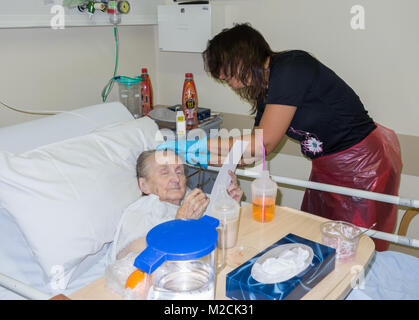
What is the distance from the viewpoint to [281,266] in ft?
3.59

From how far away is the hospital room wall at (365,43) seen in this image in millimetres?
2219

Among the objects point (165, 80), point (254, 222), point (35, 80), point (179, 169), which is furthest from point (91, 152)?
point (165, 80)

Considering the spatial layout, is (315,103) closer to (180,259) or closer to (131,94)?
(180,259)

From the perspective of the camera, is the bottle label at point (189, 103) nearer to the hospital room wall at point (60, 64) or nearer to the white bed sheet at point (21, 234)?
the hospital room wall at point (60, 64)

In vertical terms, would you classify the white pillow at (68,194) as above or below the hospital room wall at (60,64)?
below

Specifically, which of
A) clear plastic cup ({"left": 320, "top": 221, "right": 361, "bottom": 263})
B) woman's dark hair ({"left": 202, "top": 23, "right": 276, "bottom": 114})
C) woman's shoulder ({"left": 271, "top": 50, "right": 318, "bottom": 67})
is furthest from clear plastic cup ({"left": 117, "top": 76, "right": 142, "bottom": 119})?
clear plastic cup ({"left": 320, "top": 221, "right": 361, "bottom": 263})

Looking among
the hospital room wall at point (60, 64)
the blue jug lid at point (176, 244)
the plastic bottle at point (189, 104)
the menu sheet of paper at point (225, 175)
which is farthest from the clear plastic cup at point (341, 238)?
the hospital room wall at point (60, 64)

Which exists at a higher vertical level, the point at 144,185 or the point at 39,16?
the point at 39,16

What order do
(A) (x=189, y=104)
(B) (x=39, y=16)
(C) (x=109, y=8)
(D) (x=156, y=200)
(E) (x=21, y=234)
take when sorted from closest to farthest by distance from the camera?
1. (E) (x=21, y=234)
2. (D) (x=156, y=200)
3. (B) (x=39, y=16)
4. (C) (x=109, y=8)
5. (A) (x=189, y=104)

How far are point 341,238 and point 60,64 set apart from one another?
6.07 ft

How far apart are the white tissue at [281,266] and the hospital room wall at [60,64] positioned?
1.63 meters

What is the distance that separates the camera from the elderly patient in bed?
1.42m

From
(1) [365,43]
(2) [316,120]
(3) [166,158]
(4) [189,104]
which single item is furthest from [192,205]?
(1) [365,43]

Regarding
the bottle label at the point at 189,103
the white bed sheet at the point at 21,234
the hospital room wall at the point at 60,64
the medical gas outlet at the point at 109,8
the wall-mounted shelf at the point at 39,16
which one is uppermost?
the medical gas outlet at the point at 109,8
